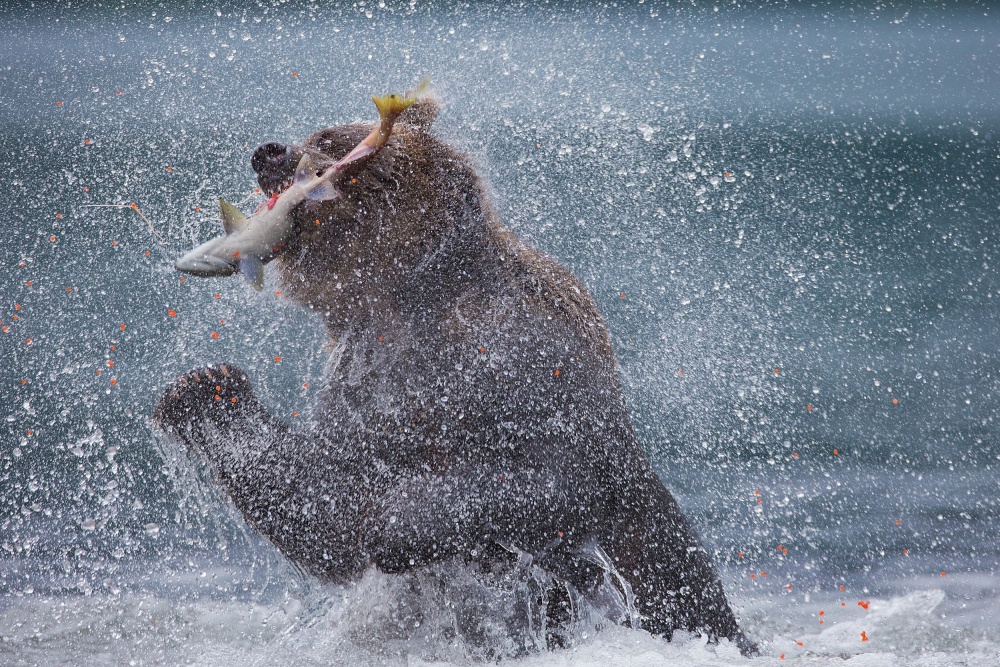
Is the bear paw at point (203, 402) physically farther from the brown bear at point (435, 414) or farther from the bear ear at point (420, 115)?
the bear ear at point (420, 115)

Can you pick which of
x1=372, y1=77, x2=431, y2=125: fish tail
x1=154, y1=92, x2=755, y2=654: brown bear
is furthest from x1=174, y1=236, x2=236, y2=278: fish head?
x1=372, y1=77, x2=431, y2=125: fish tail

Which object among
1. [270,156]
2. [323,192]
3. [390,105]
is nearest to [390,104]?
[390,105]

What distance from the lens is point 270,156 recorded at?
8.93ft

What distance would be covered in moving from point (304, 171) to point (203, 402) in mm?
725

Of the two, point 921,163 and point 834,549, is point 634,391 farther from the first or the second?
point 921,163

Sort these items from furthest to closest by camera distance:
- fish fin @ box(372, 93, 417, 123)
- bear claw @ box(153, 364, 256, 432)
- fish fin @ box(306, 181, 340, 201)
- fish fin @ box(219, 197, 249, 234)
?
1. bear claw @ box(153, 364, 256, 432)
2. fish fin @ box(219, 197, 249, 234)
3. fish fin @ box(306, 181, 340, 201)
4. fish fin @ box(372, 93, 417, 123)

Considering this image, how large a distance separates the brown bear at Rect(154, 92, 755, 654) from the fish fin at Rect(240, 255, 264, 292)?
0.09 m

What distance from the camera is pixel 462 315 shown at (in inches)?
107

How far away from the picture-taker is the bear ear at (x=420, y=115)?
2.93 metres

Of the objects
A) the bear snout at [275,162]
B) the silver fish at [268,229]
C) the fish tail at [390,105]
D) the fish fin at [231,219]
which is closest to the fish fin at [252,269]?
the silver fish at [268,229]

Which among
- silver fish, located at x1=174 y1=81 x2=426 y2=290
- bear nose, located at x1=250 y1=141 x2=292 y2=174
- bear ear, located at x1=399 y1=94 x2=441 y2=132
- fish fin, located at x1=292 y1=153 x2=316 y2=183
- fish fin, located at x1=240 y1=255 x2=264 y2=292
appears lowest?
fish fin, located at x1=240 y1=255 x2=264 y2=292

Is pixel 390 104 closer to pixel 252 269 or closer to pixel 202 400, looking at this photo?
pixel 252 269

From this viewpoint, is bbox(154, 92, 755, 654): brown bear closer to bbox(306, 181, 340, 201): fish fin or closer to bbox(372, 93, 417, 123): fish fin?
bbox(306, 181, 340, 201): fish fin

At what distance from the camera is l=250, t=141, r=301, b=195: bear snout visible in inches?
107
